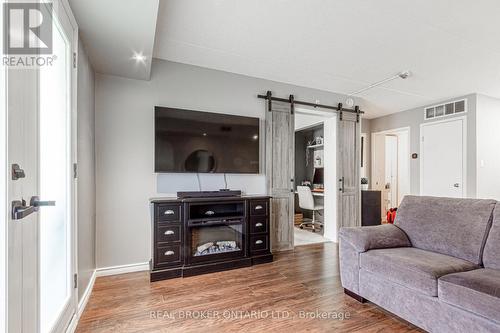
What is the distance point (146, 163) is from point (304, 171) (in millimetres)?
4431

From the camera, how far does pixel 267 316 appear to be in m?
2.01

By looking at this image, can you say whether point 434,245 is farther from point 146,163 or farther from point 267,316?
point 146,163

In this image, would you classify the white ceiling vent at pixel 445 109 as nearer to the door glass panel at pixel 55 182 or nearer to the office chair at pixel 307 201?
the office chair at pixel 307 201

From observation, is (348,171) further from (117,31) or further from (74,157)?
(74,157)

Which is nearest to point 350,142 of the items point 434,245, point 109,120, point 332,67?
point 332,67

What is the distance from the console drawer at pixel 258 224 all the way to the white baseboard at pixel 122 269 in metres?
1.34

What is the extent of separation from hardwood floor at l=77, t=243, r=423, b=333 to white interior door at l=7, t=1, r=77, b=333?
1.54ft

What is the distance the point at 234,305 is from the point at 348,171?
317 centimetres

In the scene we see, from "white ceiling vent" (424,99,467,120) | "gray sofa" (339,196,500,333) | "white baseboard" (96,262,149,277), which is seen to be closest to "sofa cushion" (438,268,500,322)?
"gray sofa" (339,196,500,333)

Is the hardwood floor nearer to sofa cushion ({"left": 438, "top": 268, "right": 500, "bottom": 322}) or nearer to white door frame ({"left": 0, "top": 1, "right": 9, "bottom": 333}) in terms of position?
sofa cushion ({"left": 438, "top": 268, "right": 500, "bottom": 322})

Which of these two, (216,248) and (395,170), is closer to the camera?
(216,248)

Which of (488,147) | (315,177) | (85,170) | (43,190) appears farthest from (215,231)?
(488,147)

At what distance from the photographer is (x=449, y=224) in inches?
85.2

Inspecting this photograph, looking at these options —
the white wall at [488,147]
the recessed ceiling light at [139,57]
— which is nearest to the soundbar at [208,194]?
the recessed ceiling light at [139,57]
